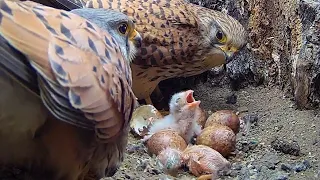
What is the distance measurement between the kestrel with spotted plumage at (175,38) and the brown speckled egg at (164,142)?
1.40 feet

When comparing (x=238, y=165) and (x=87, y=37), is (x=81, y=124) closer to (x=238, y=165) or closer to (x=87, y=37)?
(x=87, y=37)

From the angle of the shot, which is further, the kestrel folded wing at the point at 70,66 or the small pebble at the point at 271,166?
the small pebble at the point at 271,166

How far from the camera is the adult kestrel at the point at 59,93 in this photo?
1814 mm

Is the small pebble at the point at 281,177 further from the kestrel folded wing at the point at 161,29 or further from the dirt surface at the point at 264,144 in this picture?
the kestrel folded wing at the point at 161,29

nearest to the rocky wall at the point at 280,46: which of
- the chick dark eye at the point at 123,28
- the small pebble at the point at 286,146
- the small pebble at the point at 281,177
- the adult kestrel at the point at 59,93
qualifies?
the small pebble at the point at 286,146

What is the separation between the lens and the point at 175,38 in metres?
3.58

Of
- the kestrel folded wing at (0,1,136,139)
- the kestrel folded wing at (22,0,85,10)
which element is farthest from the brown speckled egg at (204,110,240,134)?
the kestrel folded wing at (0,1,136,139)

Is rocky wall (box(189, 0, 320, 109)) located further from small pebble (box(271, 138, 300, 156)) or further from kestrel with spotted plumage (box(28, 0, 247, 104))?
small pebble (box(271, 138, 300, 156))

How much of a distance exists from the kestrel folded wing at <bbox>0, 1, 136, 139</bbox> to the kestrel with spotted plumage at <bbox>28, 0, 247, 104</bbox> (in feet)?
3.89

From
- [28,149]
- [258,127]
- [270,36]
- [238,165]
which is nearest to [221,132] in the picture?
[238,165]

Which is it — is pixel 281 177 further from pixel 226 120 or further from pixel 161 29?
pixel 161 29

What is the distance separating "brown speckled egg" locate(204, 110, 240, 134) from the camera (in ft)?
11.1

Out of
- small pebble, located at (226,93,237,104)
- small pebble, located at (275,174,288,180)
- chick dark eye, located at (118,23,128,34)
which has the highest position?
chick dark eye, located at (118,23,128,34)

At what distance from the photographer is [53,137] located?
2.05 m
